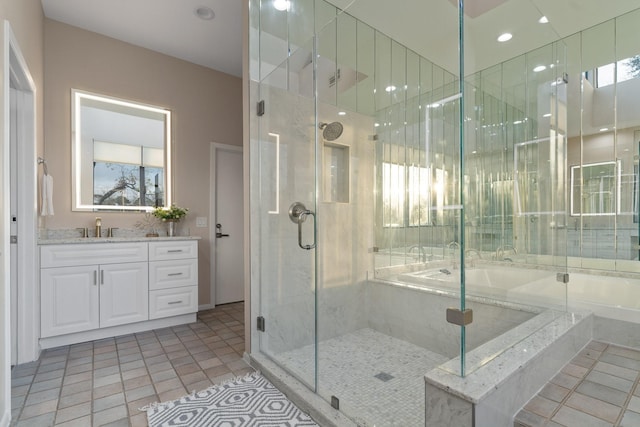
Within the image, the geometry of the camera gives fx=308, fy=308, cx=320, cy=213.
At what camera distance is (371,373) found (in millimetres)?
1984

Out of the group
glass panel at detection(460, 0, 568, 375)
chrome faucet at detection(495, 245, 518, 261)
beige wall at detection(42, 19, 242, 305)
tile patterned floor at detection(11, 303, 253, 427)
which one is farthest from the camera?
beige wall at detection(42, 19, 242, 305)

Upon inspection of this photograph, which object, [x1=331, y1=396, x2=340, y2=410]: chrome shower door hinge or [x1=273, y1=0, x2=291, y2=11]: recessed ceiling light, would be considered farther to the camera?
[x1=273, y1=0, x2=291, y2=11]: recessed ceiling light

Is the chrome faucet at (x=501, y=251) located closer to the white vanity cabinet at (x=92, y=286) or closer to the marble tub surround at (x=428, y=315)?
the marble tub surround at (x=428, y=315)

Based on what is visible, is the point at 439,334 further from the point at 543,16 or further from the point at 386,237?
the point at 543,16

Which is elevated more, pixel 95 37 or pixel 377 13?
pixel 95 37

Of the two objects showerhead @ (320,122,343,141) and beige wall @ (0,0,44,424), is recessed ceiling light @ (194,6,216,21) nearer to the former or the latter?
beige wall @ (0,0,44,424)

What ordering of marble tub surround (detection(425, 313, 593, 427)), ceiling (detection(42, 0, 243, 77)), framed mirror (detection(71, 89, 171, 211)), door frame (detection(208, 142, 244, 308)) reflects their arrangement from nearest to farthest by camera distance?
marble tub surround (detection(425, 313, 593, 427)) < ceiling (detection(42, 0, 243, 77)) < framed mirror (detection(71, 89, 171, 211)) < door frame (detection(208, 142, 244, 308))

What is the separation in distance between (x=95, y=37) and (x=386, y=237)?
351cm

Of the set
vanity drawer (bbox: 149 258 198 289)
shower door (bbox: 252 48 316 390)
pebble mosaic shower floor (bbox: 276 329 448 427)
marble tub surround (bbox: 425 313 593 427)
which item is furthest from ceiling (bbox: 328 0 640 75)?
vanity drawer (bbox: 149 258 198 289)

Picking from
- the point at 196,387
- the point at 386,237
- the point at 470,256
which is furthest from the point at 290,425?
the point at 386,237

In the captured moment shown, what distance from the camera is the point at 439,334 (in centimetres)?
220

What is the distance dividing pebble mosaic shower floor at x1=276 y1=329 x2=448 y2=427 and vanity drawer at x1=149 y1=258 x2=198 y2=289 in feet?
4.96

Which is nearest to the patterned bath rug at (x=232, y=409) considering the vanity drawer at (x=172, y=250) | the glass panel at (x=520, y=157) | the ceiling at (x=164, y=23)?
the glass panel at (x=520, y=157)

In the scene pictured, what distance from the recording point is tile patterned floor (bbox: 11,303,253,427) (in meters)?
1.67
